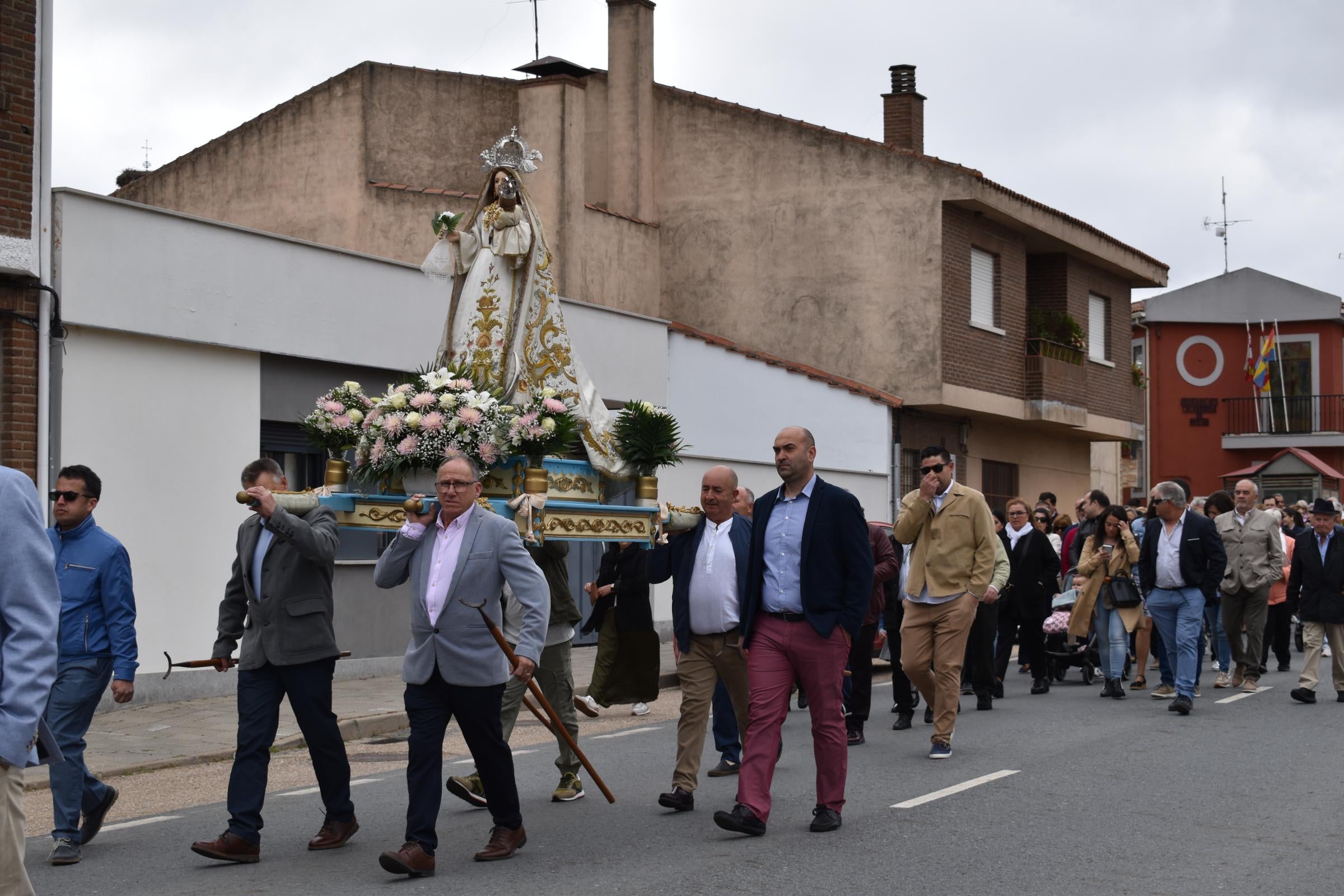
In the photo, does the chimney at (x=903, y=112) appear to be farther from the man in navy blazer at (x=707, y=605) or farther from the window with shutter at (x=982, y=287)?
the man in navy blazer at (x=707, y=605)

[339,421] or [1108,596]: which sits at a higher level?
[339,421]

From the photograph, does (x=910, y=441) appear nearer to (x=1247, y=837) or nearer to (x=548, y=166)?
(x=548, y=166)

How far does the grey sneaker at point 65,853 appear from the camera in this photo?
286 inches

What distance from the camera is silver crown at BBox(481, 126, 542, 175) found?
9.00 meters

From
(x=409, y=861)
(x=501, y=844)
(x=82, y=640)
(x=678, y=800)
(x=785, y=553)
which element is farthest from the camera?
(x=678, y=800)

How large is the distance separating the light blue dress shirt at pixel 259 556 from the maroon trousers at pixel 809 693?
2519 mm

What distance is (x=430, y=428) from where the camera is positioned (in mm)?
7832

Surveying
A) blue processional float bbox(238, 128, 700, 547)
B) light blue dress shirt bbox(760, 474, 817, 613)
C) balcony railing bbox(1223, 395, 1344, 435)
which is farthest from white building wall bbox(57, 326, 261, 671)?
balcony railing bbox(1223, 395, 1344, 435)

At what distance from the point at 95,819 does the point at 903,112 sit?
79.0 ft

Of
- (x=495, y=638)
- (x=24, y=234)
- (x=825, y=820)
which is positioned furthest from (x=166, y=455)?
(x=825, y=820)

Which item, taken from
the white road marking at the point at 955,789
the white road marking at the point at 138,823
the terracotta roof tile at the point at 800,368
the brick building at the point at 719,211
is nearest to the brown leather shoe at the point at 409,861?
the white road marking at the point at 138,823

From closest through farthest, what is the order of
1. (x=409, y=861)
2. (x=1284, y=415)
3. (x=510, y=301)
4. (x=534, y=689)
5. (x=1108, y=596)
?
(x=409, y=861), (x=534, y=689), (x=510, y=301), (x=1108, y=596), (x=1284, y=415)

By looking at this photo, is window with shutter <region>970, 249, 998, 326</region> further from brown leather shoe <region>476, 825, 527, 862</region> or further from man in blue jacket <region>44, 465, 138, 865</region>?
man in blue jacket <region>44, 465, 138, 865</region>

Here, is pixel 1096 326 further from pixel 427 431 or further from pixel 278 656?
pixel 278 656
